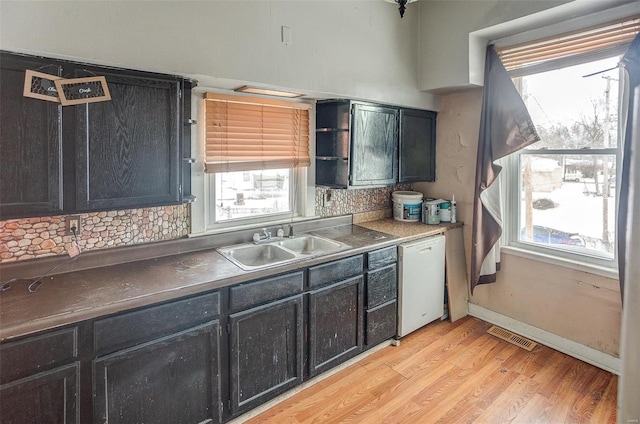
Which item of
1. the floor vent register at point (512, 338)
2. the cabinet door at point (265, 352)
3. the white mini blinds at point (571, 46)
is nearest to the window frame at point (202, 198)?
the cabinet door at point (265, 352)

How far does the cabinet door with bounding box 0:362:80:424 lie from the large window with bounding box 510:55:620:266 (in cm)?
323

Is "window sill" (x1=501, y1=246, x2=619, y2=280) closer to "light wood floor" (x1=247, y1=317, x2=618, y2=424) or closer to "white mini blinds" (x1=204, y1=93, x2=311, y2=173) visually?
"light wood floor" (x1=247, y1=317, x2=618, y2=424)

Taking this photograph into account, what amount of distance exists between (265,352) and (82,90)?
1.68 meters

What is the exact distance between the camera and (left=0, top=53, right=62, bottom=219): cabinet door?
148cm

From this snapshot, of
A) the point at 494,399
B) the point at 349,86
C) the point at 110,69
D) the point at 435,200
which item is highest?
the point at 349,86

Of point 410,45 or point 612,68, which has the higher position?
point 410,45

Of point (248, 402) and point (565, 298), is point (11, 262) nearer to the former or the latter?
point (248, 402)

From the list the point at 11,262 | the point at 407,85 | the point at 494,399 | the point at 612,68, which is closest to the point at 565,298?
the point at 494,399

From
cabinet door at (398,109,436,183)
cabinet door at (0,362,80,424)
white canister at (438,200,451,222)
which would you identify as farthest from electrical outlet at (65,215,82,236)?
white canister at (438,200,451,222)

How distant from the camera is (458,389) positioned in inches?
91.2

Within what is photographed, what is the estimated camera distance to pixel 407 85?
121 inches

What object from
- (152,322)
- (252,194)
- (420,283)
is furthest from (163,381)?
(420,283)

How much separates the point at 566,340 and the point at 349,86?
8.52 feet

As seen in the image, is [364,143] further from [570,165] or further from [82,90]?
[82,90]
